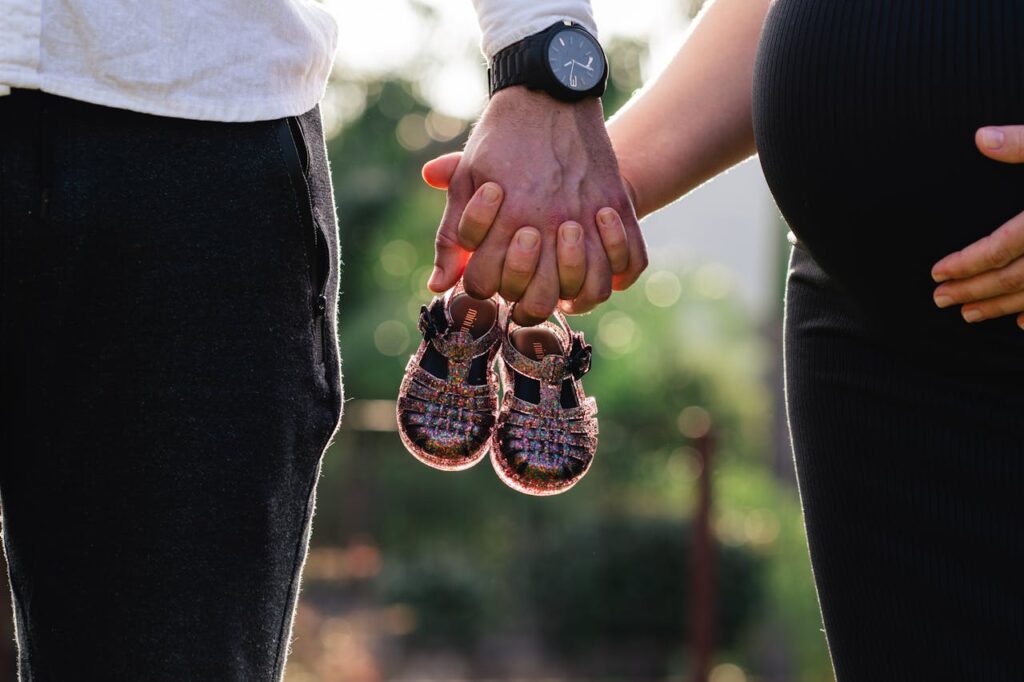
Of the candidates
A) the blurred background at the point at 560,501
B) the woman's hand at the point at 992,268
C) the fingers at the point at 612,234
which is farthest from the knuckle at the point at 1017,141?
the blurred background at the point at 560,501

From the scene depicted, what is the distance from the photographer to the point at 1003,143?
38.4 inches

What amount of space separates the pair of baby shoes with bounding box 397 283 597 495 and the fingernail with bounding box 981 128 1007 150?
604 millimetres

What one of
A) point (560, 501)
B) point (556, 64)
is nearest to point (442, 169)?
point (556, 64)

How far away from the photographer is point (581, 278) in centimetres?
136

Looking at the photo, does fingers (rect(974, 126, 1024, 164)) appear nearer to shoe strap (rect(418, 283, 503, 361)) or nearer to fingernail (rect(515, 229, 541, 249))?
fingernail (rect(515, 229, 541, 249))

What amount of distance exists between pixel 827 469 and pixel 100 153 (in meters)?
0.83

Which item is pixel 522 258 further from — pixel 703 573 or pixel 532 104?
pixel 703 573

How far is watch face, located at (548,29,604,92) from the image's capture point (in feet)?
4.36

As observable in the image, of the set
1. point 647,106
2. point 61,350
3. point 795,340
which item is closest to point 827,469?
point 795,340

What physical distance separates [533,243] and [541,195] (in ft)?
0.21

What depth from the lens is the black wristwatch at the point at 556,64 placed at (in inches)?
52.2

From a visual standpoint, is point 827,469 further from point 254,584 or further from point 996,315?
point 254,584

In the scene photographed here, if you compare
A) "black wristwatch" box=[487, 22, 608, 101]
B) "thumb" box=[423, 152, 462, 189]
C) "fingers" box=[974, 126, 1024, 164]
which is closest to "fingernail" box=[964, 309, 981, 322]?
"fingers" box=[974, 126, 1024, 164]

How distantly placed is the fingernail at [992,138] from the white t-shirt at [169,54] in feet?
2.09
